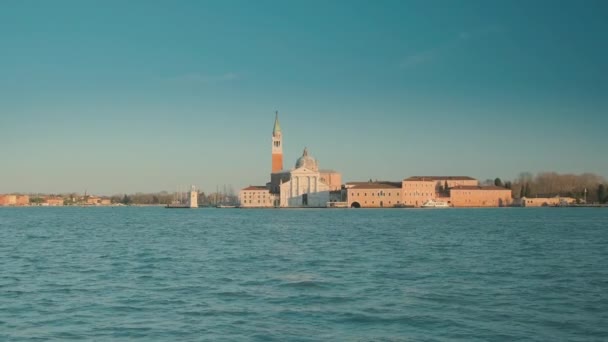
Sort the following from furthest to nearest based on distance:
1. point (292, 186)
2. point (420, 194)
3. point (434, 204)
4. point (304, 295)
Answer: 1. point (420, 194)
2. point (434, 204)
3. point (292, 186)
4. point (304, 295)

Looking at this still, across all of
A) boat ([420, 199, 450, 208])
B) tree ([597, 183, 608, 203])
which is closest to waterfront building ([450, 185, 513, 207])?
boat ([420, 199, 450, 208])

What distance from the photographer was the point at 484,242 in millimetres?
28234

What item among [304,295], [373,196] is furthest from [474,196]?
[304,295]

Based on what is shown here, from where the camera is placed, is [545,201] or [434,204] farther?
[545,201]

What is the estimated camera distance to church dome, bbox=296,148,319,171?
116 meters

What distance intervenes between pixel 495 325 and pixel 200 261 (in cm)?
1079

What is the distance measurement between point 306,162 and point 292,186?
16.6 ft

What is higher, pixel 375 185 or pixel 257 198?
pixel 375 185

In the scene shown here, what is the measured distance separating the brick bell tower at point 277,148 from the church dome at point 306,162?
8.03 metres

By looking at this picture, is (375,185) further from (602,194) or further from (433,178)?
(602,194)

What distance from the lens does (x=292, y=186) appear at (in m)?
113

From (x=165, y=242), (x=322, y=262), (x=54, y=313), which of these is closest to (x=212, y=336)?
(x=54, y=313)

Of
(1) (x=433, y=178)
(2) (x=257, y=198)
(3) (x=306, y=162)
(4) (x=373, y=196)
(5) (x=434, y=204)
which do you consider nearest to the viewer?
(5) (x=434, y=204)

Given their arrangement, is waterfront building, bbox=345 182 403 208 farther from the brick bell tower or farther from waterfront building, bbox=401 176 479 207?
the brick bell tower
